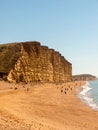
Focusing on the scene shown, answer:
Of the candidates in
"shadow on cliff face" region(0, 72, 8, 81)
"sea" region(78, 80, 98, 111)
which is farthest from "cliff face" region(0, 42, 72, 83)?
"sea" region(78, 80, 98, 111)


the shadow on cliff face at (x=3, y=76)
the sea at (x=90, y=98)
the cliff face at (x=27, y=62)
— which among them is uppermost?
the cliff face at (x=27, y=62)

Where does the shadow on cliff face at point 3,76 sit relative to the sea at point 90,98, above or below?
above

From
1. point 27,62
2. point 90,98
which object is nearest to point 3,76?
point 27,62

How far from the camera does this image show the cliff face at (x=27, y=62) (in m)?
78.9

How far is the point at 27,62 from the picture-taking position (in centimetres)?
8456

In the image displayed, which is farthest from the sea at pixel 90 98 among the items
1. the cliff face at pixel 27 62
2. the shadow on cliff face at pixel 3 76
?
the shadow on cliff face at pixel 3 76

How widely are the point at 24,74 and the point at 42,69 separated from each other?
46.9ft

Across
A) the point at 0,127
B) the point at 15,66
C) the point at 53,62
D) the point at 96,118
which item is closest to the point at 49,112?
the point at 96,118

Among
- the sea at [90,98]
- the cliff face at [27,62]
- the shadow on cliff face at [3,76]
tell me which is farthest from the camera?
the cliff face at [27,62]

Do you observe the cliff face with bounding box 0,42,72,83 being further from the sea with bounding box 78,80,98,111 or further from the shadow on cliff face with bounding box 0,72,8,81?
the sea with bounding box 78,80,98,111

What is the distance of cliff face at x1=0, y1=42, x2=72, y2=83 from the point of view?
3108 inches

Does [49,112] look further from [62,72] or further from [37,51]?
[62,72]

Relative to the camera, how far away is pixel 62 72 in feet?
413

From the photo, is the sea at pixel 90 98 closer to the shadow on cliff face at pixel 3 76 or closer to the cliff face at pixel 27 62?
the cliff face at pixel 27 62
